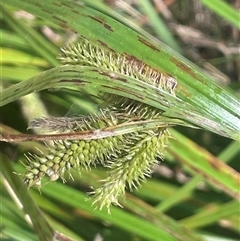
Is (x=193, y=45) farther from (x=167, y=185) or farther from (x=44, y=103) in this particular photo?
(x=44, y=103)

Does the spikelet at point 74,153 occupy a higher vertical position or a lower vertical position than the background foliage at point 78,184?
lower

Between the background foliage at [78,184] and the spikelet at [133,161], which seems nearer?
the spikelet at [133,161]

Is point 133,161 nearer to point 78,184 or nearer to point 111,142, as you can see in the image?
point 111,142

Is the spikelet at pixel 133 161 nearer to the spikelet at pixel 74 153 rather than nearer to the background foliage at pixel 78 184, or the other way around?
the spikelet at pixel 74 153


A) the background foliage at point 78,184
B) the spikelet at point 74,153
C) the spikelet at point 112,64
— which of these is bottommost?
the spikelet at point 74,153

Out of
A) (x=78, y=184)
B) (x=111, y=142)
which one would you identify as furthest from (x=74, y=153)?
(x=78, y=184)

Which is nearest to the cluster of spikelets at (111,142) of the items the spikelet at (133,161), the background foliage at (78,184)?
the spikelet at (133,161)

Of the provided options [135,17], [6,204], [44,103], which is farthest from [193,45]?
[6,204]

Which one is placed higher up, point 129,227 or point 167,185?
point 167,185

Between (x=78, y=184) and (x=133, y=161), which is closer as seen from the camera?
(x=133, y=161)
